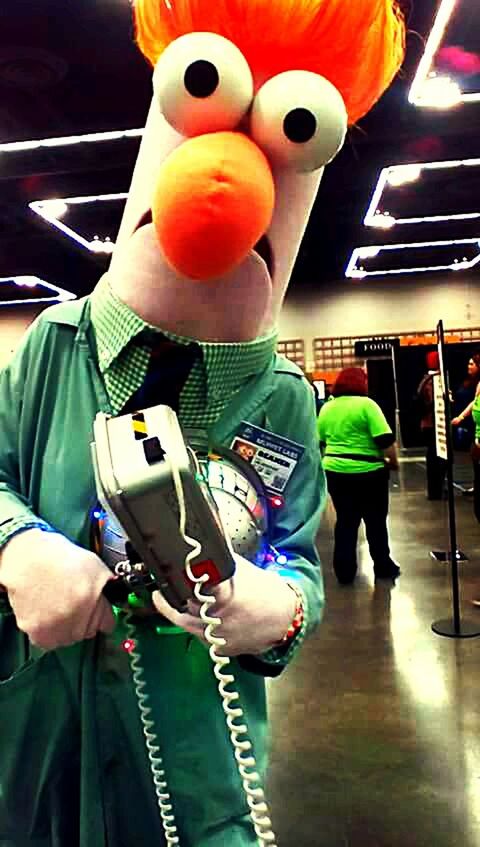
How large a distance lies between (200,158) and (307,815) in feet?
6.20

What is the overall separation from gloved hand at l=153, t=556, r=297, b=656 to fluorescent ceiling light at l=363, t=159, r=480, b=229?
5.76 m

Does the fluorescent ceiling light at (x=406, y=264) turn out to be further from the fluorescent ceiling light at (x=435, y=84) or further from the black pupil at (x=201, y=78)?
the black pupil at (x=201, y=78)

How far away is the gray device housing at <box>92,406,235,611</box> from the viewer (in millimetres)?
580

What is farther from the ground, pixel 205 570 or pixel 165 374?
pixel 165 374

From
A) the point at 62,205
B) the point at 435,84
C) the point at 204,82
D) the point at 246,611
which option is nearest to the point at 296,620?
the point at 246,611

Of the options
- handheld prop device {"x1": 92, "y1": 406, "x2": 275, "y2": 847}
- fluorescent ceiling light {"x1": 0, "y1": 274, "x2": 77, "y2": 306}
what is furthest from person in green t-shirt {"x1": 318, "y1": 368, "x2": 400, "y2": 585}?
fluorescent ceiling light {"x1": 0, "y1": 274, "x2": 77, "y2": 306}

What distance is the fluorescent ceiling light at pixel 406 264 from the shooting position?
945 centimetres

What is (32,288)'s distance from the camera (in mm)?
11086

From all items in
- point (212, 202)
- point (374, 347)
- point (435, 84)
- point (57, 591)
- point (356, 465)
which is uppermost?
point (435, 84)

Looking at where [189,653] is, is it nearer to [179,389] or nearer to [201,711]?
[201,711]

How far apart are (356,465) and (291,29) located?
11.3ft

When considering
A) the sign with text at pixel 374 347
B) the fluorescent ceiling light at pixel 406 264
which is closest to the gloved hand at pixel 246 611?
the fluorescent ceiling light at pixel 406 264

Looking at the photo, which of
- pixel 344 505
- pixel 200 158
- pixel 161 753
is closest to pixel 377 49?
pixel 200 158

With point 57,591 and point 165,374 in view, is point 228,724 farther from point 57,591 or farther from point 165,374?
point 165,374
